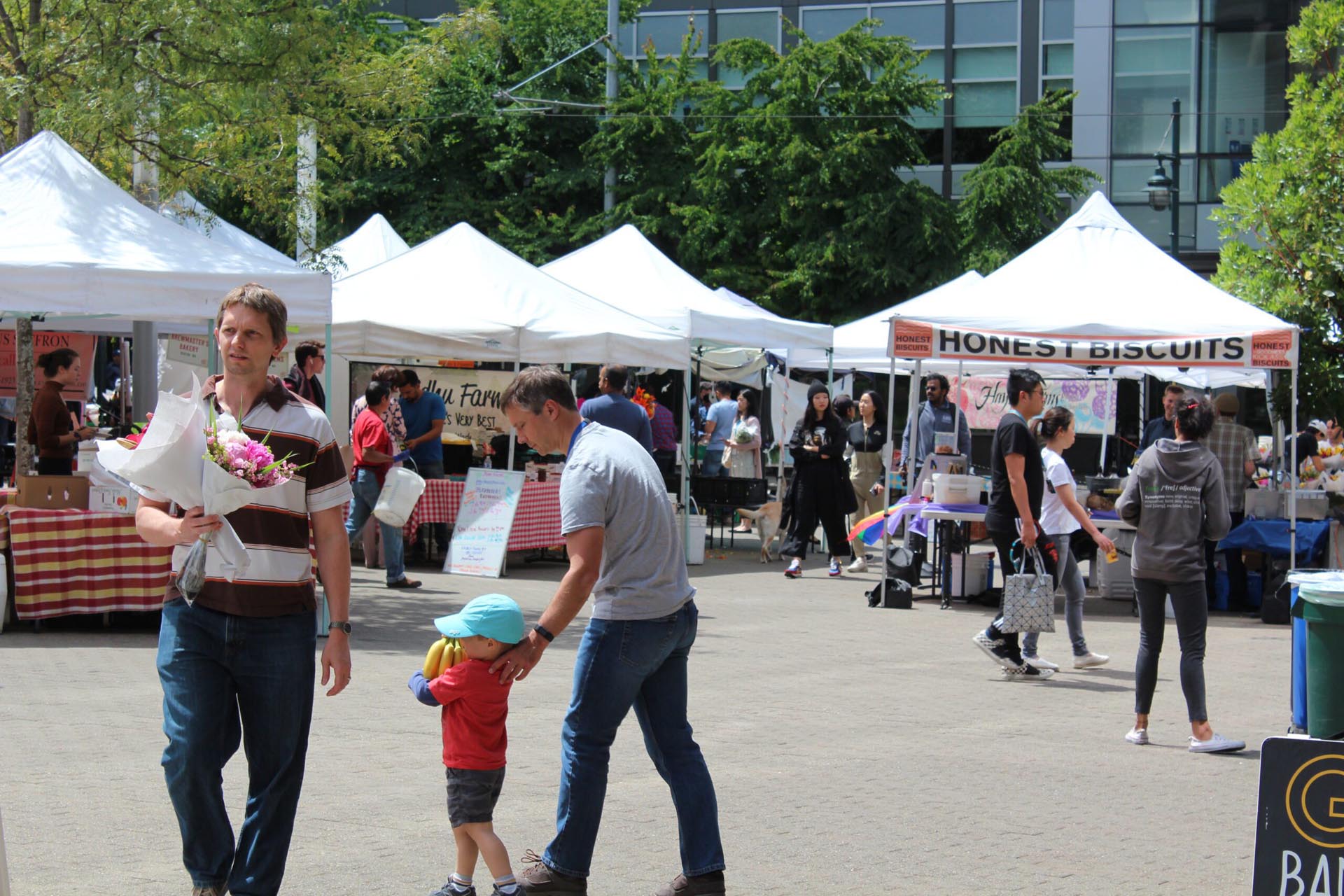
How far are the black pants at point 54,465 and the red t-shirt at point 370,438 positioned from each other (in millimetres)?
2635

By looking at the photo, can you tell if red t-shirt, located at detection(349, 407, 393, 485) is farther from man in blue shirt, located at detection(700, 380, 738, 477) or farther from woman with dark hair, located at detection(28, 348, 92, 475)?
man in blue shirt, located at detection(700, 380, 738, 477)

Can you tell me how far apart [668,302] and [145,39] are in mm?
7337

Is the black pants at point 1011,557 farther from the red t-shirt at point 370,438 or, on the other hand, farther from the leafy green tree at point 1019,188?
the leafy green tree at point 1019,188

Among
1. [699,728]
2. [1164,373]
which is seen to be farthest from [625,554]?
[1164,373]

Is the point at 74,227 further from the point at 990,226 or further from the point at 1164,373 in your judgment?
the point at 990,226

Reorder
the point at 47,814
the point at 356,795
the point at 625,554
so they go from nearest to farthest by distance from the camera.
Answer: the point at 625,554
the point at 47,814
the point at 356,795

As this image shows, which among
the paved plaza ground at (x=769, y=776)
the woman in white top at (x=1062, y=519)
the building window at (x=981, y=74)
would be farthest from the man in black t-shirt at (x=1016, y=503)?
the building window at (x=981, y=74)

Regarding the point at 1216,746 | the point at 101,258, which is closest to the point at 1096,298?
the point at 1216,746

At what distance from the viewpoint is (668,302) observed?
60.6 ft

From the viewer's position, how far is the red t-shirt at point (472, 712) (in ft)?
15.7

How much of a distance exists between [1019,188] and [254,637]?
2773 centimetres

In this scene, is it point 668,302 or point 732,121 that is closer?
point 668,302

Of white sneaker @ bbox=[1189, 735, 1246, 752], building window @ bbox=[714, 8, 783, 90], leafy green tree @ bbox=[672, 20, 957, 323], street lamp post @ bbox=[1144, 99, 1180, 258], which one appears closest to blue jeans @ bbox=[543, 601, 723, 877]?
white sneaker @ bbox=[1189, 735, 1246, 752]

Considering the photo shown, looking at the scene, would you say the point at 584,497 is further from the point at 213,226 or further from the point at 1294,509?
the point at 213,226
